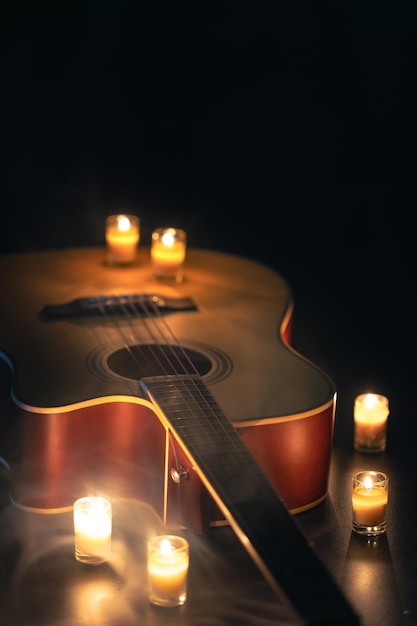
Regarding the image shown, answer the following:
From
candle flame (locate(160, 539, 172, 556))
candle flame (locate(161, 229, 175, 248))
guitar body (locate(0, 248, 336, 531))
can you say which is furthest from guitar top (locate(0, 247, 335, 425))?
candle flame (locate(160, 539, 172, 556))

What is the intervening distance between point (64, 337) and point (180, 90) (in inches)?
56.8

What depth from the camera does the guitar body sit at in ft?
9.84

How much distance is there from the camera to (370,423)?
3477 mm

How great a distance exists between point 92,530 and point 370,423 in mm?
959

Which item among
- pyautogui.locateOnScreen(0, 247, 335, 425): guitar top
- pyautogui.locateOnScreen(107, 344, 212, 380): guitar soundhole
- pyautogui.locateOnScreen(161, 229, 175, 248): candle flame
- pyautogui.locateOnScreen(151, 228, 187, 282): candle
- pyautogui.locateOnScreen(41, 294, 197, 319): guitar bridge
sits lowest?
pyautogui.locateOnScreen(107, 344, 212, 380): guitar soundhole

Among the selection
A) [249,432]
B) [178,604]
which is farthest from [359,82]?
[178,604]

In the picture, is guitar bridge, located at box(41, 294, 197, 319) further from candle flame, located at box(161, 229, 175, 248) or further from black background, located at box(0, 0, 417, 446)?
black background, located at box(0, 0, 417, 446)

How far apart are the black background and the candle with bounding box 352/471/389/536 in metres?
1.24

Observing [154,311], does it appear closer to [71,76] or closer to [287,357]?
[287,357]

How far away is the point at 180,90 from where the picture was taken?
4598 millimetres

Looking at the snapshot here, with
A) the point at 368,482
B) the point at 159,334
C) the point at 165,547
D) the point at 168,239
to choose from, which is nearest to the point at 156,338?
the point at 159,334

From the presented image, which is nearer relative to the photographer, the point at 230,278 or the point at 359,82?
the point at 230,278

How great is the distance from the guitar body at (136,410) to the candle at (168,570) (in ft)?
0.73

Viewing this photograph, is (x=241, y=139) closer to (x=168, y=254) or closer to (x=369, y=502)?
(x=168, y=254)
